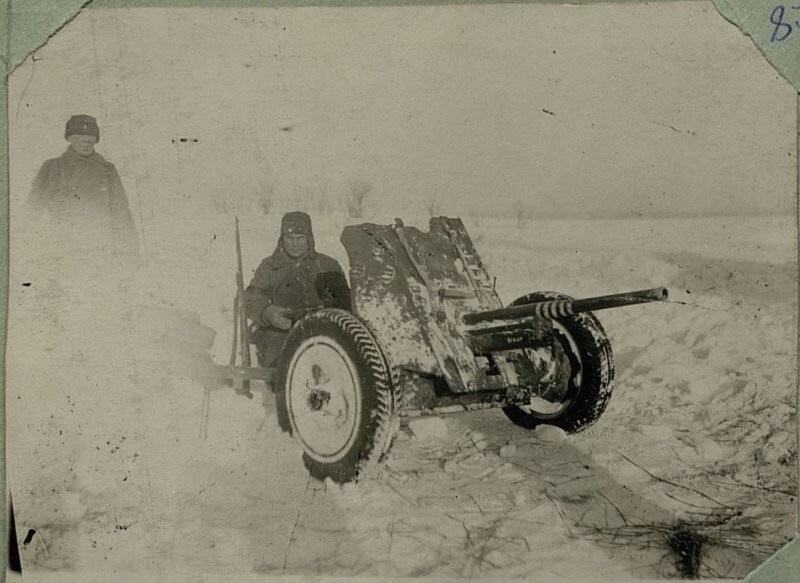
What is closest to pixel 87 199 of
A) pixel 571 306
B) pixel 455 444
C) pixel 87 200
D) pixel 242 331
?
pixel 87 200

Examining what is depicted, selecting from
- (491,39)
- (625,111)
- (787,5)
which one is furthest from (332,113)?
(787,5)

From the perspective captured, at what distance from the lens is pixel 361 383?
2305 millimetres

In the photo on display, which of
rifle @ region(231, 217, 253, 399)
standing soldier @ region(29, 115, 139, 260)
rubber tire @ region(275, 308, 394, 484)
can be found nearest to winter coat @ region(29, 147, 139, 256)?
standing soldier @ region(29, 115, 139, 260)

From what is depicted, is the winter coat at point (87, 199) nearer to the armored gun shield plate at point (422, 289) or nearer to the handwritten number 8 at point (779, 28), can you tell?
the armored gun shield plate at point (422, 289)

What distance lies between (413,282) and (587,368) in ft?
1.72

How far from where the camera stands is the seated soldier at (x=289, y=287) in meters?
2.40

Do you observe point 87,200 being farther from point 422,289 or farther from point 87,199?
point 422,289

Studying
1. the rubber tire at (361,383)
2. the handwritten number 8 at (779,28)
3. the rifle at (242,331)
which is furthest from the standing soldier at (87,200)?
the handwritten number 8 at (779,28)

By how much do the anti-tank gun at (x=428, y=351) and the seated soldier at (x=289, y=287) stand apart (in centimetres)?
3

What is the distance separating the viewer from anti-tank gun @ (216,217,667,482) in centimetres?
233

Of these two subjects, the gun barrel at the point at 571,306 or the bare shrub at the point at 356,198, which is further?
the bare shrub at the point at 356,198

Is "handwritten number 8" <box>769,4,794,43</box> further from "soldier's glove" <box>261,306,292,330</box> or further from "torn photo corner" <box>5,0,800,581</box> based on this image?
"soldier's glove" <box>261,306,292,330</box>

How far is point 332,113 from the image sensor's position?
7.88ft

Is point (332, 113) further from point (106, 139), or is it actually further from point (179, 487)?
point (179, 487)
